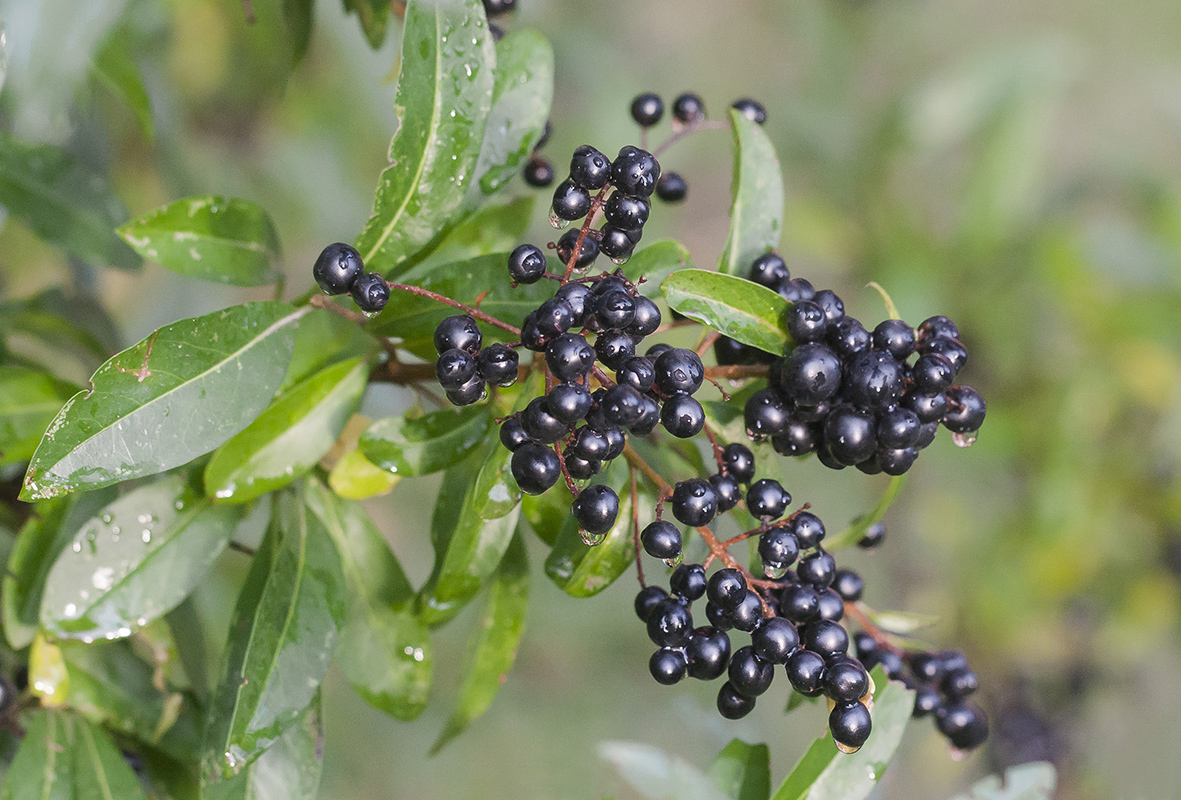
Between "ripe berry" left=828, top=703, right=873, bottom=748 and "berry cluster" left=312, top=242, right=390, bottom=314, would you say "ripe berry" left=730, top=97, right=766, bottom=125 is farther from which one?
"ripe berry" left=828, top=703, right=873, bottom=748

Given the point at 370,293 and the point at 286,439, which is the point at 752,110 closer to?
the point at 370,293

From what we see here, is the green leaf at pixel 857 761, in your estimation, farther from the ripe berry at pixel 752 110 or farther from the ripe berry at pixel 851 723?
the ripe berry at pixel 752 110

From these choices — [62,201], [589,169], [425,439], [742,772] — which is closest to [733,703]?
[742,772]

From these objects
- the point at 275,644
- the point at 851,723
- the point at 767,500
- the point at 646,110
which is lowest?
the point at 275,644

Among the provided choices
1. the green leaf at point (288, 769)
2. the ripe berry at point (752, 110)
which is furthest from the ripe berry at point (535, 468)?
the ripe berry at point (752, 110)

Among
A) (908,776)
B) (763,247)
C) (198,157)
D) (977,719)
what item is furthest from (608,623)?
(763,247)

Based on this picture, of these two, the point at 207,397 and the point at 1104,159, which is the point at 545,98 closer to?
the point at 207,397
